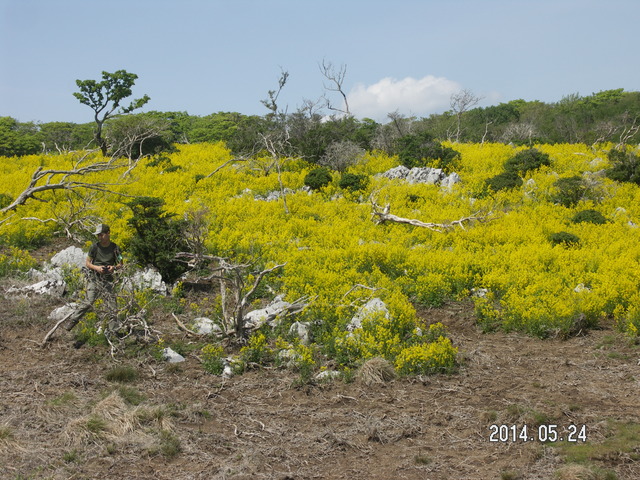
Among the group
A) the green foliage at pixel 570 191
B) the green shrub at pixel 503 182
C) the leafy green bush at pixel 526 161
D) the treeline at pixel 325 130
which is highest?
the treeline at pixel 325 130

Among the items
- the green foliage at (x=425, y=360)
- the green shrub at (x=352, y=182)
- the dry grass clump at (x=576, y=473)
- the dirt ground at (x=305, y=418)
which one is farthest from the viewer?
the green shrub at (x=352, y=182)

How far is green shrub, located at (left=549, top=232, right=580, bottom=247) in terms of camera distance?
48.0 feet

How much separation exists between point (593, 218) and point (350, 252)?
8256 mm

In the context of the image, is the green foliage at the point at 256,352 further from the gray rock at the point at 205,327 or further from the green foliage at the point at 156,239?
the green foliage at the point at 156,239

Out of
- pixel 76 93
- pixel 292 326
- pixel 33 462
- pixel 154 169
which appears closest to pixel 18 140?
pixel 76 93

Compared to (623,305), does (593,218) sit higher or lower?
higher

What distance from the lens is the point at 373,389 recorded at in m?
7.87

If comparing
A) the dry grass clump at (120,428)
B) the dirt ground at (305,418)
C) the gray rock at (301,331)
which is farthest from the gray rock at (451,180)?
the dry grass clump at (120,428)

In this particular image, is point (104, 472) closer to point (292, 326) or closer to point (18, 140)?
point (292, 326)

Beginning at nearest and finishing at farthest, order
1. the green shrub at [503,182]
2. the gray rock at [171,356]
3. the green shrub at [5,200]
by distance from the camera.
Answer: the gray rock at [171,356], the green shrub at [5,200], the green shrub at [503,182]

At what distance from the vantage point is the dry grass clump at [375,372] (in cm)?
802

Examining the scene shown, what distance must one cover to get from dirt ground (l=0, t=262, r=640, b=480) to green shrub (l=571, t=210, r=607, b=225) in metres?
7.95

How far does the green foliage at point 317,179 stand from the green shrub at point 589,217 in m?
9.07

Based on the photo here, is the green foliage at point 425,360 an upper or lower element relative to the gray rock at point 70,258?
lower
